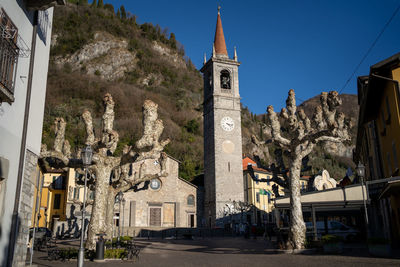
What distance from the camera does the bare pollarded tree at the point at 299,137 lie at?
14250mm

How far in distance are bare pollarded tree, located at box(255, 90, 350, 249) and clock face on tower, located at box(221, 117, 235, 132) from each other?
26.0 metres

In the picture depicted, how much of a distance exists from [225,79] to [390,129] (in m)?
31.8

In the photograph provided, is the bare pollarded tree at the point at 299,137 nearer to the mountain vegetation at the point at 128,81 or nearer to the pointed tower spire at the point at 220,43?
the pointed tower spire at the point at 220,43

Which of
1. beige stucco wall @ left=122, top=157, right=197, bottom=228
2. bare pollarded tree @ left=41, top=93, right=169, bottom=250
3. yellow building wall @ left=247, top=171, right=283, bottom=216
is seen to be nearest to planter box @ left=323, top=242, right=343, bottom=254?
bare pollarded tree @ left=41, top=93, right=169, bottom=250

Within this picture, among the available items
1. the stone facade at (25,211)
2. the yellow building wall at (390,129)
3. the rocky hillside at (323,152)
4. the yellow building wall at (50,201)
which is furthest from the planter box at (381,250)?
the rocky hillside at (323,152)

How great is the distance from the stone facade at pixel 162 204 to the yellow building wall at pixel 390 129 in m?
28.1

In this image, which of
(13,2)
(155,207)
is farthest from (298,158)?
(155,207)

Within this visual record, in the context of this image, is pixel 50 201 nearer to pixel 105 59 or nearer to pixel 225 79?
pixel 225 79

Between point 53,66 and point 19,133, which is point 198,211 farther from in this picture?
point 53,66

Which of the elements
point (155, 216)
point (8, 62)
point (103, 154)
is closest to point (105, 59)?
point (155, 216)

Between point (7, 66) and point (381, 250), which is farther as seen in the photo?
point (381, 250)

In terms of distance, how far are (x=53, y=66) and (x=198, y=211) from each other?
6716 centimetres

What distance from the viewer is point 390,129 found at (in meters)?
14.6

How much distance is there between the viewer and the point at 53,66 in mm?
90750
